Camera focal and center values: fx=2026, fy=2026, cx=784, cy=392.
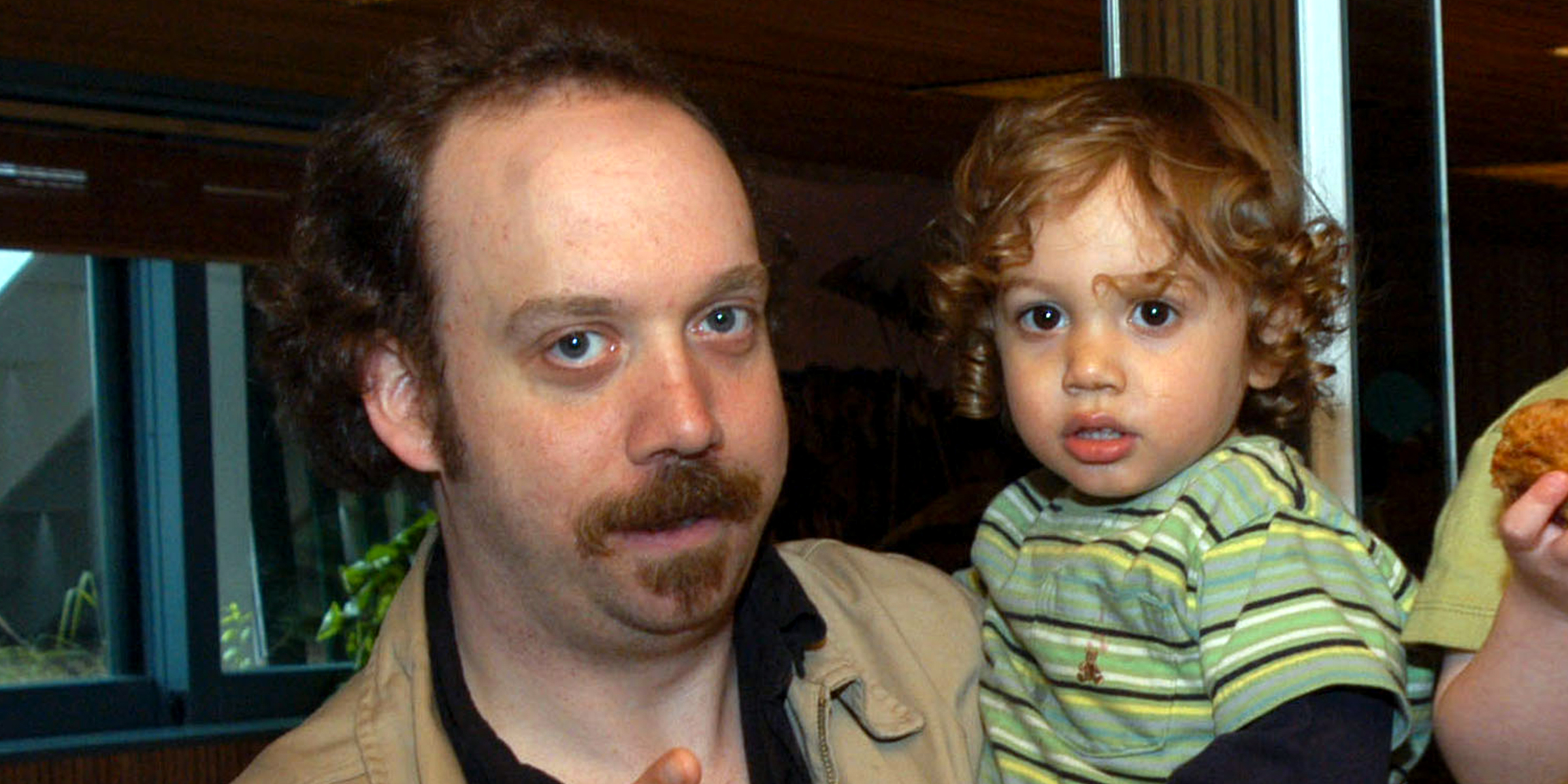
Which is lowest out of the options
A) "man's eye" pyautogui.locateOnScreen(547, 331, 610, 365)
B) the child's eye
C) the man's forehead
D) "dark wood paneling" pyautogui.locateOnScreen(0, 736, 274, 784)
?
"dark wood paneling" pyautogui.locateOnScreen(0, 736, 274, 784)

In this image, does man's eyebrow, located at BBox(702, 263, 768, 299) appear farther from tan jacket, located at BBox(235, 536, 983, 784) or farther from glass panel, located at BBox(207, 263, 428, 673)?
glass panel, located at BBox(207, 263, 428, 673)

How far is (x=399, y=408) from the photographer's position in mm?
1507

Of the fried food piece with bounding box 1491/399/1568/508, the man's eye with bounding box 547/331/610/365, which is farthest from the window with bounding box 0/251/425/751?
the fried food piece with bounding box 1491/399/1568/508

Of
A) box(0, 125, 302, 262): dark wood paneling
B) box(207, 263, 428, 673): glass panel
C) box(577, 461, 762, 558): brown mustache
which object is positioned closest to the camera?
box(577, 461, 762, 558): brown mustache

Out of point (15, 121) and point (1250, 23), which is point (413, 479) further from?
point (15, 121)

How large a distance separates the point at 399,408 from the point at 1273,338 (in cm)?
63

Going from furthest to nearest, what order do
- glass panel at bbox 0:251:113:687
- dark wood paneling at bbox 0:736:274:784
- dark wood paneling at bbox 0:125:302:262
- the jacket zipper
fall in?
1. glass panel at bbox 0:251:113:687
2. dark wood paneling at bbox 0:736:274:784
3. dark wood paneling at bbox 0:125:302:262
4. the jacket zipper

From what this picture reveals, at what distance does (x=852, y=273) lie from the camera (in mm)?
5102

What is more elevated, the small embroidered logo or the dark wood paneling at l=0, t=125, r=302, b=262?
the dark wood paneling at l=0, t=125, r=302, b=262

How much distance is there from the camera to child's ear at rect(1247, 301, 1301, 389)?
1350mm

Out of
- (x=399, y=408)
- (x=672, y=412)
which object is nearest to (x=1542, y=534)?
(x=672, y=412)

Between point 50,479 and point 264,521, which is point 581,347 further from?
point 264,521

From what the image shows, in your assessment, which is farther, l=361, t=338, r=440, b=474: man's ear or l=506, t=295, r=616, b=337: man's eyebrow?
l=361, t=338, r=440, b=474: man's ear

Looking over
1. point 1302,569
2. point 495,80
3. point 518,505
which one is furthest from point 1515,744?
point 495,80
